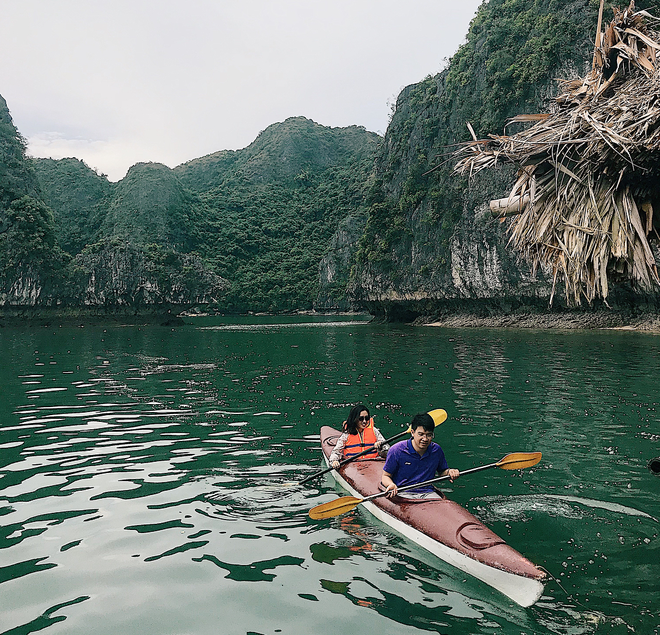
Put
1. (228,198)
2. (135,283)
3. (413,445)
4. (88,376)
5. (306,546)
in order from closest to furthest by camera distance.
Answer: (306,546), (413,445), (88,376), (135,283), (228,198)

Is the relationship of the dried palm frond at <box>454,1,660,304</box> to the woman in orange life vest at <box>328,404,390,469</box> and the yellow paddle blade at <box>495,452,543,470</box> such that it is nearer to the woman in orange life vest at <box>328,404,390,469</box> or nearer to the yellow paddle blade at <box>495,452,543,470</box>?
the yellow paddle blade at <box>495,452,543,470</box>

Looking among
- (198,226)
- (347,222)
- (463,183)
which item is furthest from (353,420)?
(198,226)

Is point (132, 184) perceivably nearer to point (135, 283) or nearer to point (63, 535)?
point (135, 283)

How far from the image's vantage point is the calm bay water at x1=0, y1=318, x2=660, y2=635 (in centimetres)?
488

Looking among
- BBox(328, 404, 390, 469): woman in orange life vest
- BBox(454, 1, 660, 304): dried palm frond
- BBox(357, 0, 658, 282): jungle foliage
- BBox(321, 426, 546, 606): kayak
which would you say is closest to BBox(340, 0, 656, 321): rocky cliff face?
BBox(357, 0, 658, 282): jungle foliage

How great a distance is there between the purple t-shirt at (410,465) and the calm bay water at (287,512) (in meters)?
0.65

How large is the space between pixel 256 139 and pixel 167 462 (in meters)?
169

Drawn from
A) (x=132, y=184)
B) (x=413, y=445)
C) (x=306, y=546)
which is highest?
(x=132, y=184)

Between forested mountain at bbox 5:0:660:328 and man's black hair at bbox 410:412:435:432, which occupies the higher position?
forested mountain at bbox 5:0:660:328

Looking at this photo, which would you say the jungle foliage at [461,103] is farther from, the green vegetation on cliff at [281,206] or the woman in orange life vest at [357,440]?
the woman in orange life vest at [357,440]

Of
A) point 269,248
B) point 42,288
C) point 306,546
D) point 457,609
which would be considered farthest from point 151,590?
point 269,248

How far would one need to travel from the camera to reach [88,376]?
65.8ft

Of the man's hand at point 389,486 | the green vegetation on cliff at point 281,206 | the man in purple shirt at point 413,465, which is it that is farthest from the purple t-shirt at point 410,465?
the green vegetation on cliff at point 281,206

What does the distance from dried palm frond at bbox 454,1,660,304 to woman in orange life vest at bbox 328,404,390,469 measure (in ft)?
11.4
